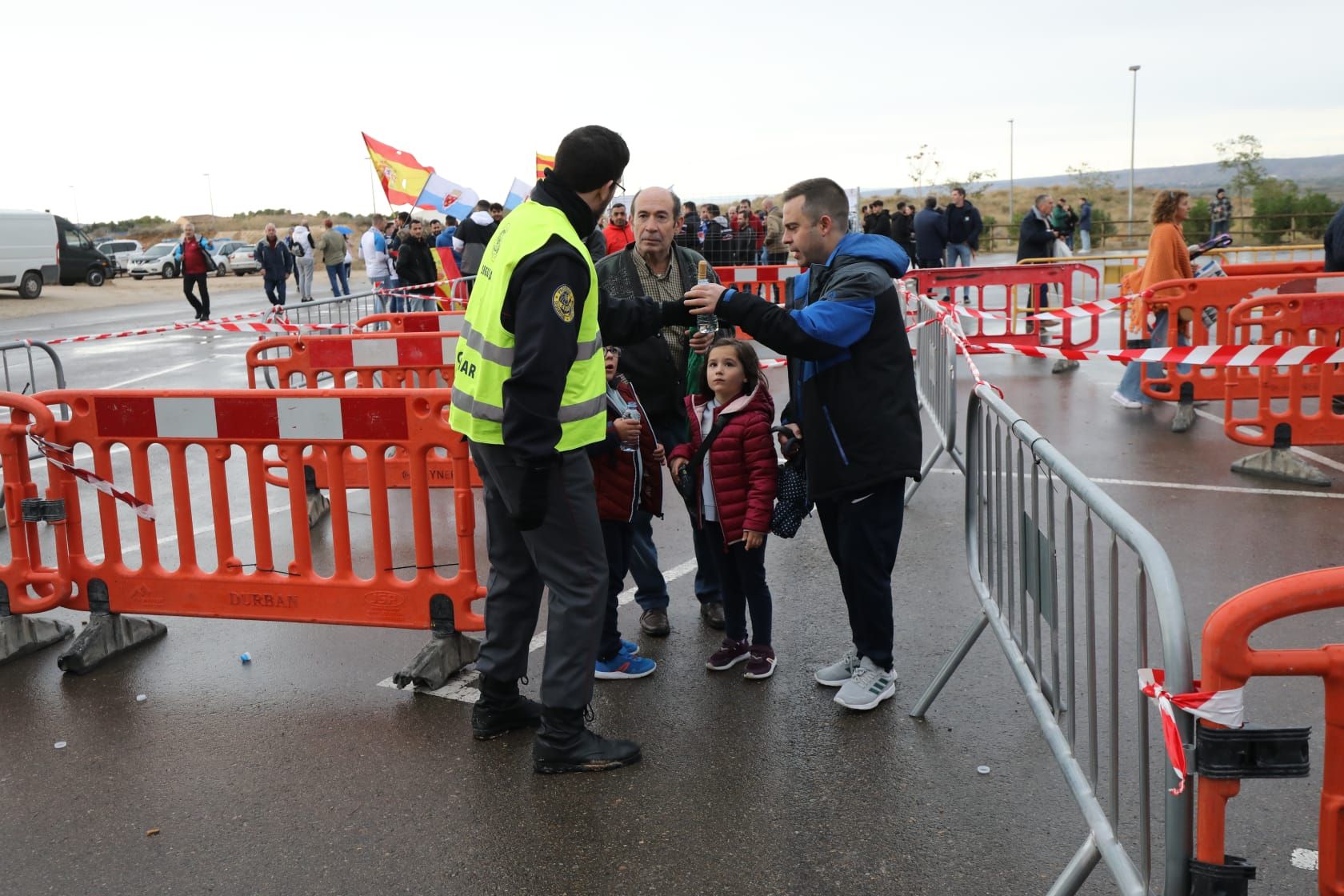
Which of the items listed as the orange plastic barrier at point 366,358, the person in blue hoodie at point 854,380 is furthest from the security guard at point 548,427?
the orange plastic barrier at point 366,358

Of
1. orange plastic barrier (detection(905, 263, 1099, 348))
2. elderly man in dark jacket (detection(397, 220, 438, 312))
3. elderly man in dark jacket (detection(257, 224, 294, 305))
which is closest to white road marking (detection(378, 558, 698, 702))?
orange plastic barrier (detection(905, 263, 1099, 348))

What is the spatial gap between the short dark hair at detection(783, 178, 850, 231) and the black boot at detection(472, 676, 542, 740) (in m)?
2.07

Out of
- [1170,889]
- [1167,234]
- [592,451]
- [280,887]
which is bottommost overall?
[280,887]

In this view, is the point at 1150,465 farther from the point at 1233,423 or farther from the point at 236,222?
the point at 236,222

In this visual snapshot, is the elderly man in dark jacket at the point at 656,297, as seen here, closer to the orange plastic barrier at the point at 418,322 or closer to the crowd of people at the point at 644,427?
the crowd of people at the point at 644,427

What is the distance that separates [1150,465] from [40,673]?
7.04 m

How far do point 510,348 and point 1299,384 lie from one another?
639 cm

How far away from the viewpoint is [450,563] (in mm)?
6797

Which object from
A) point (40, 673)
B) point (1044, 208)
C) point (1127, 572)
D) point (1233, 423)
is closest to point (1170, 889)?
point (1127, 572)

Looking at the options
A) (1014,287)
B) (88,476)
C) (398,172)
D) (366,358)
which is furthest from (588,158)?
(398,172)

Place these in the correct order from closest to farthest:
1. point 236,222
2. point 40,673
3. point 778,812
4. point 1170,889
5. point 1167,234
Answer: point 1170,889
point 778,812
point 40,673
point 1167,234
point 236,222

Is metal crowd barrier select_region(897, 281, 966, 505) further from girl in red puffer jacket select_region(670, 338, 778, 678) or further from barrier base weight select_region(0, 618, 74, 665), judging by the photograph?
barrier base weight select_region(0, 618, 74, 665)

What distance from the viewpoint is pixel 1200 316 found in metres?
10.3

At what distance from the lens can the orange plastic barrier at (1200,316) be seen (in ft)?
32.1
